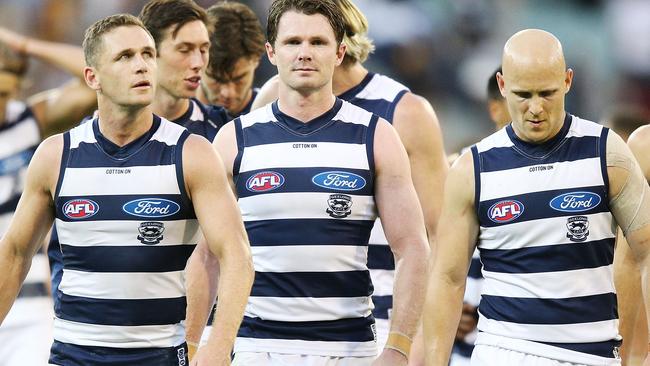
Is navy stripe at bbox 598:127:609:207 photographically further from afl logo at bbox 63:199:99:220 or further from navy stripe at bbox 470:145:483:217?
afl logo at bbox 63:199:99:220

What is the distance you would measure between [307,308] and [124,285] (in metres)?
0.79

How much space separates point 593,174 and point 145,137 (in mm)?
1767

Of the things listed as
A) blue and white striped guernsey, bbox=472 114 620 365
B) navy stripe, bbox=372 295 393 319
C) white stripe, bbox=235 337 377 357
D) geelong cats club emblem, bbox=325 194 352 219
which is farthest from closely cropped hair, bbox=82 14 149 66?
navy stripe, bbox=372 295 393 319

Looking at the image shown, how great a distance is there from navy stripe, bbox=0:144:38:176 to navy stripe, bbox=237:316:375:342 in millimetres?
4253

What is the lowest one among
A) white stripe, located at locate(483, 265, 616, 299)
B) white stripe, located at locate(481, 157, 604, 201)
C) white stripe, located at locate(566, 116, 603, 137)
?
white stripe, located at locate(483, 265, 616, 299)

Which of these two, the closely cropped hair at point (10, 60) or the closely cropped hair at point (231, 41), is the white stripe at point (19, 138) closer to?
the closely cropped hair at point (10, 60)

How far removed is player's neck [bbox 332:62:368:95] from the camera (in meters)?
7.03

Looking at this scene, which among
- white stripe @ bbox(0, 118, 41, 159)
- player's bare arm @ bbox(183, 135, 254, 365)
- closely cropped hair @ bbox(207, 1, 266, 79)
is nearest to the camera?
player's bare arm @ bbox(183, 135, 254, 365)

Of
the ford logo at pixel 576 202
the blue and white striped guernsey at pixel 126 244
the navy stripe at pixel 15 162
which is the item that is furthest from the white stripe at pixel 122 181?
the navy stripe at pixel 15 162

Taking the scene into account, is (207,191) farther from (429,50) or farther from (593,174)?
(429,50)

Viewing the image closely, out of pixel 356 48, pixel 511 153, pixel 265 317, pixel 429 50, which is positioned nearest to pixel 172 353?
pixel 265 317

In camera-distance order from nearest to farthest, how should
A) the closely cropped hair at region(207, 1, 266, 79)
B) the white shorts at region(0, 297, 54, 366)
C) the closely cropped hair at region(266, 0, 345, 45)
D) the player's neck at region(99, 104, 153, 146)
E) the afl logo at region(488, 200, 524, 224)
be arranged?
the afl logo at region(488, 200, 524, 224) → the player's neck at region(99, 104, 153, 146) → the closely cropped hair at region(266, 0, 345, 45) → the closely cropped hair at region(207, 1, 266, 79) → the white shorts at region(0, 297, 54, 366)

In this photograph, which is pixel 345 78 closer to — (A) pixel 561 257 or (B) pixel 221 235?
(B) pixel 221 235

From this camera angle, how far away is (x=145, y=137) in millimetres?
5777
